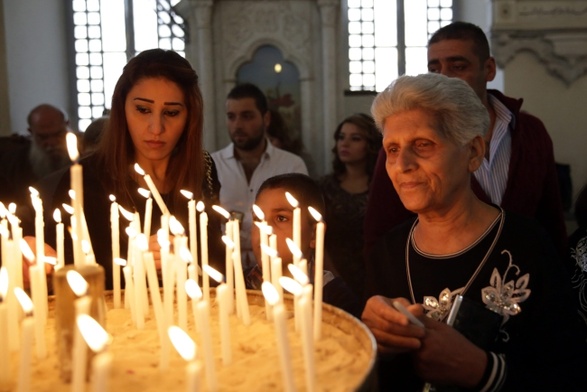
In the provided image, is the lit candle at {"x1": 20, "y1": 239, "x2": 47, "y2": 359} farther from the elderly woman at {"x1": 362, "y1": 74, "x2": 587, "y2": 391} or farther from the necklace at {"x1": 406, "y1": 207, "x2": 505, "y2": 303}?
the necklace at {"x1": 406, "y1": 207, "x2": 505, "y2": 303}

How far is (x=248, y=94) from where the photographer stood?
4371mm

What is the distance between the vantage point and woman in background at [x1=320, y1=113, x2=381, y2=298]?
405 cm

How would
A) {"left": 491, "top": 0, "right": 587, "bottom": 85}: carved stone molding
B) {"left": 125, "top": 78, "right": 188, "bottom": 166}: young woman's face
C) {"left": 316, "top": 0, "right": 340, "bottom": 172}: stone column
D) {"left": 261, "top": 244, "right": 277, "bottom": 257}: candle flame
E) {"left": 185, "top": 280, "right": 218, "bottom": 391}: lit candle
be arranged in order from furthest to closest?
{"left": 316, "top": 0, "right": 340, "bottom": 172}: stone column → {"left": 491, "top": 0, "right": 587, "bottom": 85}: carved stone molding → {"left": 125, "top": 78, "right": 188, "bottom": 166}: young woman's face → {"left": 261, "top": 244, "right": 277, "bottom": 257}: candle flame → {"left": 185, "top": 280, "right": 218, "bottom": 391}: lit candle

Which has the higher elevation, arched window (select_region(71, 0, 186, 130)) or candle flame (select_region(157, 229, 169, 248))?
arched window (select_region(71, 0, 186, 130))

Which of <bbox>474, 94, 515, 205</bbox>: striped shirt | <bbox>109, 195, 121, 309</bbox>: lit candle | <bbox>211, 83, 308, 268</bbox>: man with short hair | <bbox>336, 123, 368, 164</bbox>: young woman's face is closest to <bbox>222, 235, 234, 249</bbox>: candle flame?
<bbox>109, 195, 121, 309</bbox>: lit candle

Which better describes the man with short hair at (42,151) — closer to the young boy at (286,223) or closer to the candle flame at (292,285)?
the young boy at (286,223)

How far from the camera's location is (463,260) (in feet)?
6.11

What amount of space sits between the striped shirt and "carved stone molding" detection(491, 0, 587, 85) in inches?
283

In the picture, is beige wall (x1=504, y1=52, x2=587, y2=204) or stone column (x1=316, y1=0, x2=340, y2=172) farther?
stone column (x1=316, y1=0, x2=340, y2=172)

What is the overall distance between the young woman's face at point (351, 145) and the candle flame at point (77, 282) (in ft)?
11.6

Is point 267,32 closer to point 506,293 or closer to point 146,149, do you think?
point 146,149

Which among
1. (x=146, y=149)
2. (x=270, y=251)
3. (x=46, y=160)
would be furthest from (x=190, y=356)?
(x=46, y=160)

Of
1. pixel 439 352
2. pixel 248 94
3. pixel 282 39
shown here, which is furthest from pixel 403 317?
pixel 282 39

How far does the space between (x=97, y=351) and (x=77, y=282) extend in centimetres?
36
